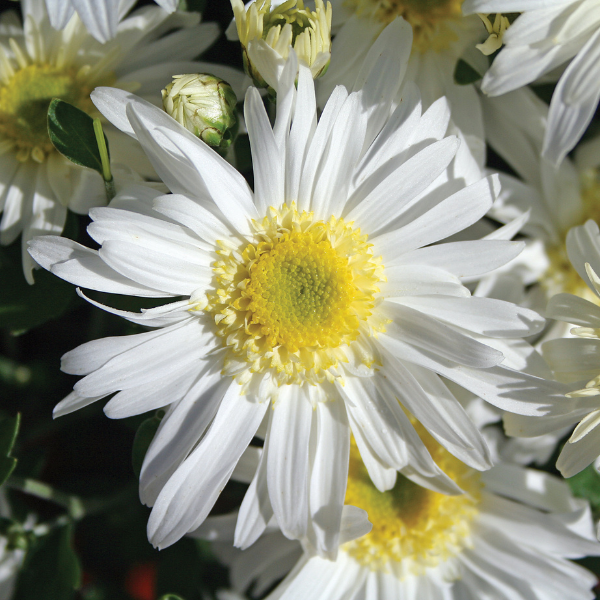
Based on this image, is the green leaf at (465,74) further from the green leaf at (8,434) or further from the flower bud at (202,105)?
the green leaf at (8,434)

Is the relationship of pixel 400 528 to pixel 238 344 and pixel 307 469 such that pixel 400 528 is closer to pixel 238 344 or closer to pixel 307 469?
pixel 307 469

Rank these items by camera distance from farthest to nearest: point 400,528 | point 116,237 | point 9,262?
point 400,528, point 9,262, point 116,237

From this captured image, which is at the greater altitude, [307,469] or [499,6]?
[499,6]

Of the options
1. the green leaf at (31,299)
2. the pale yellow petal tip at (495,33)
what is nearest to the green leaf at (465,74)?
the pale yellow petal tip at (495,33)

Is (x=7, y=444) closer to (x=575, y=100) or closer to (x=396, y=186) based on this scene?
(x=396, y=186)

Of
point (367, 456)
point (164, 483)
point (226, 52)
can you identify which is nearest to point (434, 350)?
point (367, 456)
